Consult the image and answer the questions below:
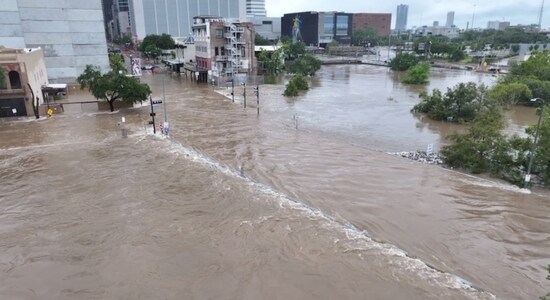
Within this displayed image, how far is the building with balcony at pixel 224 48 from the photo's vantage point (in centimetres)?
6819

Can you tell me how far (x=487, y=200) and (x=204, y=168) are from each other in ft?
53.3

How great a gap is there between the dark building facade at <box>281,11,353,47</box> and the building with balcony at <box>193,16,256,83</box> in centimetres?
9849

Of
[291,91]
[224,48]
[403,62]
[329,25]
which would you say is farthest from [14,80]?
[329,25]

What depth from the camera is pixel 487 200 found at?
20.5m

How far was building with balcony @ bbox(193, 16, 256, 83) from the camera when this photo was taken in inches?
2685

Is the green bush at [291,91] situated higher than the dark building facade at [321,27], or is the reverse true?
the dark building facade at [321,27]

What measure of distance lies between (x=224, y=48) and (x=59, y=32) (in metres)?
26.2

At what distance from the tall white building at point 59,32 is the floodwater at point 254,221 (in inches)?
1316

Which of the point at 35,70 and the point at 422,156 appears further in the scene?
the point at 35,70

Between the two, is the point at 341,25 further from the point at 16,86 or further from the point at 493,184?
the point at 493,184

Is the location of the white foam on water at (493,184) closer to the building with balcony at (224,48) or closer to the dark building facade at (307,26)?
the building with balcony at (224,48)

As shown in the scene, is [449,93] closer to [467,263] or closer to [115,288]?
[467,263]

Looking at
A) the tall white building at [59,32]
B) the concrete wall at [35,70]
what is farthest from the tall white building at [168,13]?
the concrete wall at [35,70]

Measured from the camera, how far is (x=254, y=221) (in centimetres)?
1792
